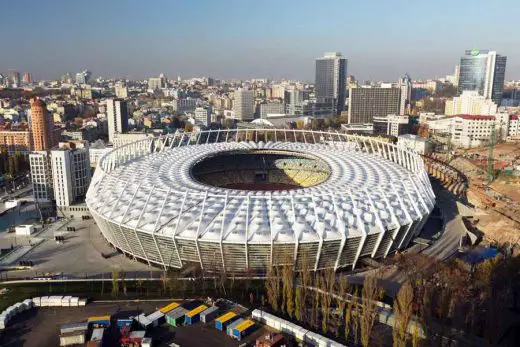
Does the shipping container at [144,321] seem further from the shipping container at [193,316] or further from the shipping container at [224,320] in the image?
the shipping container at [224,320]

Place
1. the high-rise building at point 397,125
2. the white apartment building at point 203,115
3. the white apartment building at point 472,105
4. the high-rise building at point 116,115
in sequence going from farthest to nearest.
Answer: the white apartment building at point 203,115 → the white apartment building at point 472,105 → the high-rise building at point 397,125 → the high-rise building at point 116,115

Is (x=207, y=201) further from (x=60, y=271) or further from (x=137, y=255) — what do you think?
(x=60, y=271)

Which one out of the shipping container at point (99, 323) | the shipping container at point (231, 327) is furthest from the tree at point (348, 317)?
the shipping container at point (99, 323)

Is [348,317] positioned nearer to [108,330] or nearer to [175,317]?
[175,317]

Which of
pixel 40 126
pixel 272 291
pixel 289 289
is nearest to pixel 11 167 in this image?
pixel 40 126

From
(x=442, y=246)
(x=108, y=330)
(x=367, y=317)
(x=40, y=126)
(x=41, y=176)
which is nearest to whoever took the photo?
(x=367, y=317)

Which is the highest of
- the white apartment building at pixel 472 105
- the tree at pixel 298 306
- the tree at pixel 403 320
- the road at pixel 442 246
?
the white apartment building at pixel 472 105

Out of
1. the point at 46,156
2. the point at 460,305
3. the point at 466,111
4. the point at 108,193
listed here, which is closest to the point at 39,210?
the point at 46,156

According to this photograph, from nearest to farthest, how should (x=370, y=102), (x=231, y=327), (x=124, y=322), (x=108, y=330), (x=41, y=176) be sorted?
(x=231, y=327) < (x=108, y=330) < (x=124, y=322) < (x=41, y=176) < (x=370, y=102)
